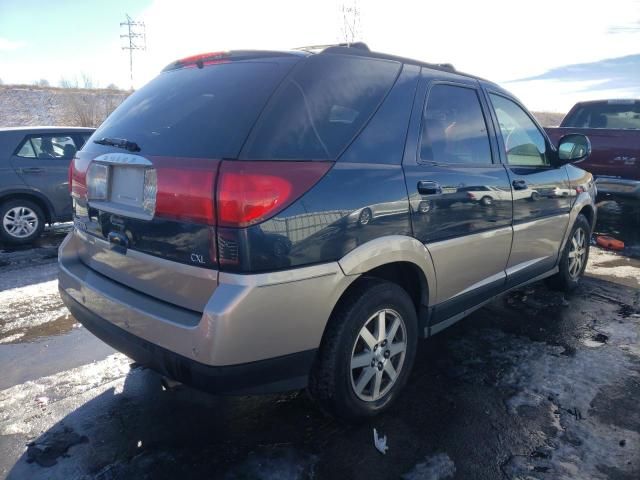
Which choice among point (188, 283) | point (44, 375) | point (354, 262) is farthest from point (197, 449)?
point (44, 375)

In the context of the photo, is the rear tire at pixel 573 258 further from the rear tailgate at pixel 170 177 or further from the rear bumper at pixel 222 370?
the rear tailgate at pixel 170 177

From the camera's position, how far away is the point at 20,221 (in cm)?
700

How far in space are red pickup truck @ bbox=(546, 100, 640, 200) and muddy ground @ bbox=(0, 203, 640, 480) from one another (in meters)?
3.69

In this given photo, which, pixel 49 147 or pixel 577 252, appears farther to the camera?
pixel 49 147

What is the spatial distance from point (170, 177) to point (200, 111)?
428 mm

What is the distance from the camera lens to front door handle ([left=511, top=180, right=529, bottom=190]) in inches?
142

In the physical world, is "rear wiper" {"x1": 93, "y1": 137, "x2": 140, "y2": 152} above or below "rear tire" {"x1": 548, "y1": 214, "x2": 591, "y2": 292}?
above

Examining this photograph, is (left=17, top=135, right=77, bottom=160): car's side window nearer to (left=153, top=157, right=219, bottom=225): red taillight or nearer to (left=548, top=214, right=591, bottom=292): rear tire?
(left=153, top=157, right=219, bottom=225): red taillight

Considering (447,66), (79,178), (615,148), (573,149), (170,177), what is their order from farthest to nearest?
(615,148), (573,149), (447,66), (79,178), (170,177)

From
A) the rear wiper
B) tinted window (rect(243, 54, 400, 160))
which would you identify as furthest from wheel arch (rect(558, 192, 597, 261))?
the rear wiper

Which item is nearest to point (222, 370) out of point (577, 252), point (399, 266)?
point (399, 266)

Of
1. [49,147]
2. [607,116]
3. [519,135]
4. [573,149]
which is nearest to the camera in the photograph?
[519,135]

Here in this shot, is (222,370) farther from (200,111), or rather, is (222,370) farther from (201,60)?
(201,60)

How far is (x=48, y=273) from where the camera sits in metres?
5.55
